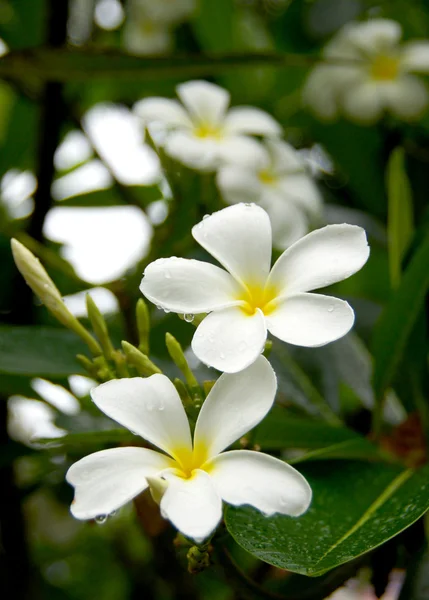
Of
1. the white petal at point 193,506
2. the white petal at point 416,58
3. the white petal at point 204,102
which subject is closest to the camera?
the white petal at point 193,506

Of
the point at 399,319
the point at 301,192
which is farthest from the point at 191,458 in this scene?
the point at 301,192

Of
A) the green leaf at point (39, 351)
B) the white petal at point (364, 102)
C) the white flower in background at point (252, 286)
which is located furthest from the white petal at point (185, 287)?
the white petal at point (364, 102)

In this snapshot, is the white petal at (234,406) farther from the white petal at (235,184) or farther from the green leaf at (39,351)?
the white petal at (235,184)

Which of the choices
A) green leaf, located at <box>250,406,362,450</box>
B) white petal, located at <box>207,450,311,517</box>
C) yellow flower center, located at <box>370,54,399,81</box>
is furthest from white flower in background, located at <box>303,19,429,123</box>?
white petal, located at <box>207,450,311,517</box>

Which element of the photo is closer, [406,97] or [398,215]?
[398,215]

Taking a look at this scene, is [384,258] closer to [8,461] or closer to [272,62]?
[272,62]

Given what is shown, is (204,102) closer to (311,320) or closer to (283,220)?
(283,220)
